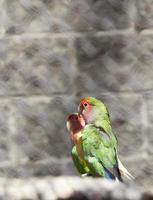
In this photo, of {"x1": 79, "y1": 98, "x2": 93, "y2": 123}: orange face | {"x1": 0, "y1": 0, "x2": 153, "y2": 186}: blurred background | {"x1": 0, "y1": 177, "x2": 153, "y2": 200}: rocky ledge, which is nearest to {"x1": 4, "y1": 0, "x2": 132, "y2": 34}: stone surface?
{"x1": 0, "y1": 0, "x2": 153, "y2": 186}: blurred background

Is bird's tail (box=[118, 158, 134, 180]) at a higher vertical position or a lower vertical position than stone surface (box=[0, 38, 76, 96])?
lower

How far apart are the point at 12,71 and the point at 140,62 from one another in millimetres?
729

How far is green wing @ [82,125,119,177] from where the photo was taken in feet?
10.2

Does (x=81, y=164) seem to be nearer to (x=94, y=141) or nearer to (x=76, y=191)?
(x=94, y=141)

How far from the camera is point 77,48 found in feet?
11.8

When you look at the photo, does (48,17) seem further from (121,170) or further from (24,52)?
(121,170)

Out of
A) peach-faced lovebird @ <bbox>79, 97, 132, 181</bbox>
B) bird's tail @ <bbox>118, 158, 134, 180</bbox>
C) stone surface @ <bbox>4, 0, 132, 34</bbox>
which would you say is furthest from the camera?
stone surface @ <bbox>4, 0, 132, 34</bbox>

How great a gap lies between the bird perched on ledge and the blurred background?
0.33 metres

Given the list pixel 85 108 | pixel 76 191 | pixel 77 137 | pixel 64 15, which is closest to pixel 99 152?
pixel 77 137

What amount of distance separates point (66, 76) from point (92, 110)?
40 cm

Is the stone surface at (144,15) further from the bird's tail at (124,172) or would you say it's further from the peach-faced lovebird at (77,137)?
the bird's tail at (124,172)

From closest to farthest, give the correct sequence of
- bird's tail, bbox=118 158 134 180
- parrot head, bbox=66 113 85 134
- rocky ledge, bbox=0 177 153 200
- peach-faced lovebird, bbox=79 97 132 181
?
1. rocky ledge, bbox=0 177 153 200
2. peach-faced lovebird, bbox=79 97 132 181
3. parrot head, bbox=66 113 85 134
4. bird's tail, bbox=118 158 134 180

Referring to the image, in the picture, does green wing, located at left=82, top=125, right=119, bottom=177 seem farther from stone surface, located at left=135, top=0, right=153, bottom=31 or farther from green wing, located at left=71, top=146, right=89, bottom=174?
stone surface, located at left=135, top=0, right=153, bottom=31

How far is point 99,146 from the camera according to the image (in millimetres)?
3172
